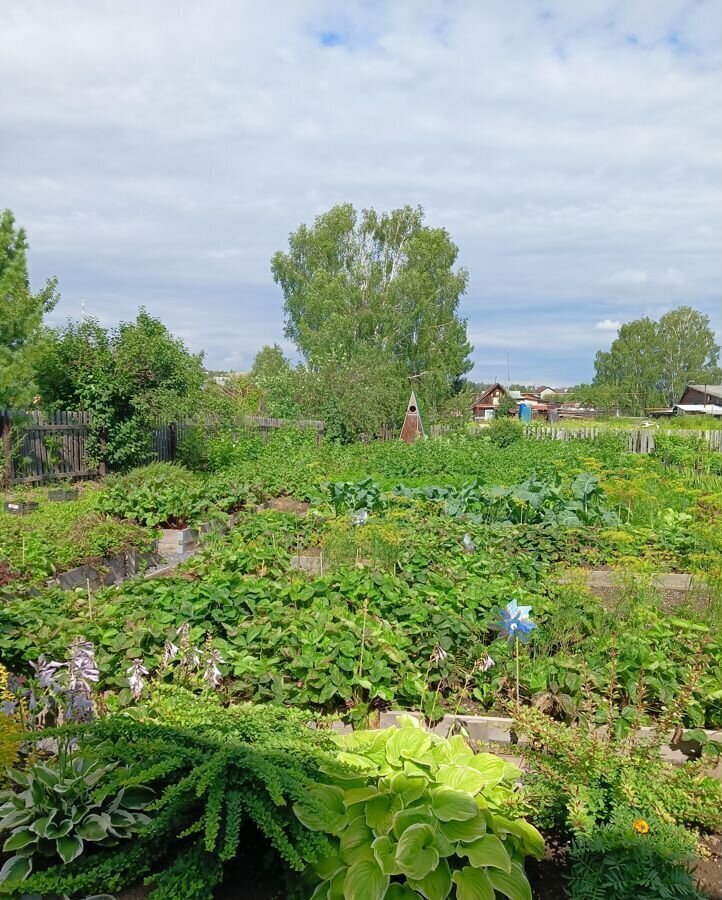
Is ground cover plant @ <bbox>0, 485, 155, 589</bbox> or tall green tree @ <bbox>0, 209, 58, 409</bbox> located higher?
tall green tree @ <bbox>0, 209, 58, 409</bbox>

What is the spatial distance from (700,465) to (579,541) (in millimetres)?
9722

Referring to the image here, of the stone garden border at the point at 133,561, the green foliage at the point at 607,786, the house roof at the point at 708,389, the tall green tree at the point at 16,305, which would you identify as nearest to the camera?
the green foliage at the point at 607,786

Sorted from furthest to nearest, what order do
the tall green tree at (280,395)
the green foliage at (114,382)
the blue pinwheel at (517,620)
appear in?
1. the tall green tree at (280,395)
2. the green foliage at (114,382)
3. the blue pinwheel at (517,620)

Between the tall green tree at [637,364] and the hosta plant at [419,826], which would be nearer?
the hosta plant at [419,826]

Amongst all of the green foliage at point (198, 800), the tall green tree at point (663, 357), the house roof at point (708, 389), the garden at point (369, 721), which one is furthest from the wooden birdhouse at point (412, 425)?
the tall green tree at point (663, 357)

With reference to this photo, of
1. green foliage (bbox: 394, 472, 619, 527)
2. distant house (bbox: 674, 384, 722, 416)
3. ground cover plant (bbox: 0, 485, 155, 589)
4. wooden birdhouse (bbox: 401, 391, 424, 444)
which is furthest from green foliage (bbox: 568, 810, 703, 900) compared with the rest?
distant house (bbox: 674, 384, 722, 416)

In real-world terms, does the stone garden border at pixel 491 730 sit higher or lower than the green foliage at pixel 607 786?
lower

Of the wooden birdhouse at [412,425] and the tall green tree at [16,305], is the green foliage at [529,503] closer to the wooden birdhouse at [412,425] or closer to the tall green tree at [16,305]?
the tall green tree at [16,305]

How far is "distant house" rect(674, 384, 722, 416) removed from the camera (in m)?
50.5

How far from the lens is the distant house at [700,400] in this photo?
50.5m

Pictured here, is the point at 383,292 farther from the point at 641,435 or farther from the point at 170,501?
the point at 170,501

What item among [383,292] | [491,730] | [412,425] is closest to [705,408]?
[383,292]

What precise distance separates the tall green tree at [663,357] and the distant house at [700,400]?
1.19 m

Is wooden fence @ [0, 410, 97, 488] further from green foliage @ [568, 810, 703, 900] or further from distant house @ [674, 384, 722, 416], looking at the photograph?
distant house @ [674, 384, 722, 416]
